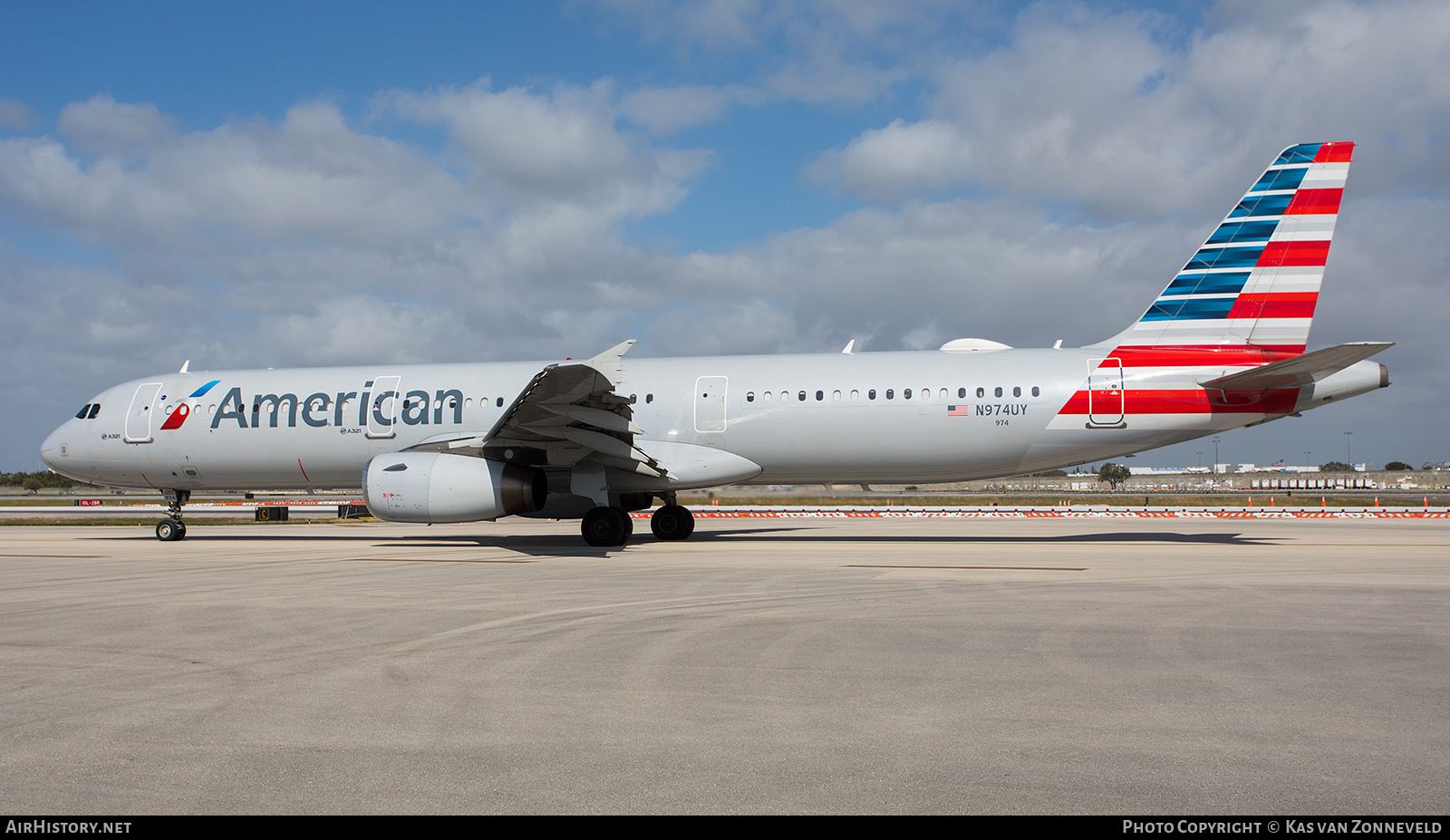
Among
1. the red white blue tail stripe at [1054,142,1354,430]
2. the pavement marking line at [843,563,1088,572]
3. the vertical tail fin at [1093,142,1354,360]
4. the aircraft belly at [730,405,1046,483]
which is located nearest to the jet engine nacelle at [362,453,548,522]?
Result: the aircraft belly at [730,405,1046,483]

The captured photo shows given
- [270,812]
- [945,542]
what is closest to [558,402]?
[945,542]

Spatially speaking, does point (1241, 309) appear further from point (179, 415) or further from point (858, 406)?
point (179, 415)

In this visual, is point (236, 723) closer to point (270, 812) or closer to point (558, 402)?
point (270, 812)

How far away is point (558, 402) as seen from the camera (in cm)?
1555

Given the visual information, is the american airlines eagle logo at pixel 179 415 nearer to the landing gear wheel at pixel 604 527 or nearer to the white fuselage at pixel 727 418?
the white fuselage at pixel 727 418

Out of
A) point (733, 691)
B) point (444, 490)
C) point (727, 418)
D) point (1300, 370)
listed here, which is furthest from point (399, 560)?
point (1300, 370)

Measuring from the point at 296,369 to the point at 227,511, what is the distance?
21.5m

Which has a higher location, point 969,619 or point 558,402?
point 558,402

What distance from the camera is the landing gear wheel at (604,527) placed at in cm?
1659

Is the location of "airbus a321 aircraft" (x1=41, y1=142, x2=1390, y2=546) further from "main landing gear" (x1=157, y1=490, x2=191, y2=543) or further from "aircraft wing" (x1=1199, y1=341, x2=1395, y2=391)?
"main landing gear" (x1=157, y1=490, x2=191, y2=543)

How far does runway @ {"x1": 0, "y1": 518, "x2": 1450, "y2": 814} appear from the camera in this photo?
3.64 m

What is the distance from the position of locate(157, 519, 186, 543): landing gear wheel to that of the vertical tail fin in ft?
65.5

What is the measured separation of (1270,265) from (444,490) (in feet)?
49.9

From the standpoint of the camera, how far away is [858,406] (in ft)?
56.8
